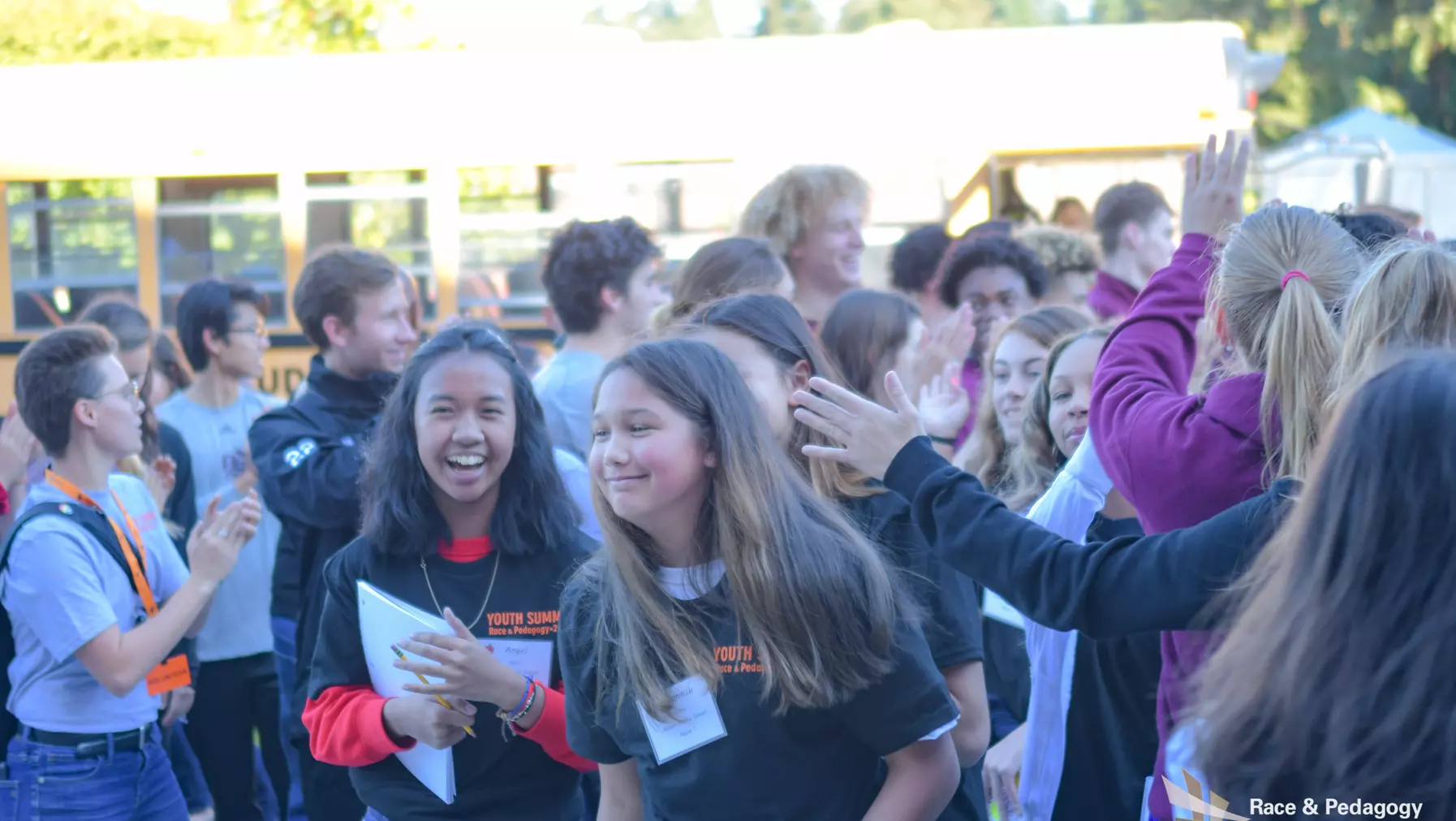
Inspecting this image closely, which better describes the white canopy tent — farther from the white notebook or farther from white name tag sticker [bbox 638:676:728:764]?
white name tag sticker [bbox 638:676:728:764]

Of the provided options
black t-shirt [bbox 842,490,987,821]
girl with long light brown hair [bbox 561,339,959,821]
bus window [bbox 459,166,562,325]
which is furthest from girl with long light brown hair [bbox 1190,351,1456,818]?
bus window [bbox 459,166,562,325]

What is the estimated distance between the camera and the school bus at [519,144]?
388 inches

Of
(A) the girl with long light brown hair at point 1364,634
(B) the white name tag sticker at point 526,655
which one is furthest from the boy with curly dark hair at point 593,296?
(A) the girl with long light brown hair at point 1364,634

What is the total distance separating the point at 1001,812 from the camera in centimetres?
334

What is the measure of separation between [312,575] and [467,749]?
107 cm

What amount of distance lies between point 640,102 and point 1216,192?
25.8 ft

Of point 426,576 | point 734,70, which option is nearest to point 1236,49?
point 734,70

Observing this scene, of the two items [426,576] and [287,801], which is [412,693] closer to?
[426,576]

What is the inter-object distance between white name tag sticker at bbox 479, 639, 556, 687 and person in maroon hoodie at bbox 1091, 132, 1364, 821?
119 centimetres

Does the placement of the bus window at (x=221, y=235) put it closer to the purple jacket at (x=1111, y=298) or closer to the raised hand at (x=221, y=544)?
the purple jacket at (x=1111, y=298)

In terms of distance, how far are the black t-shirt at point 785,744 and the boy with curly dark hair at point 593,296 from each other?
6.75 feet

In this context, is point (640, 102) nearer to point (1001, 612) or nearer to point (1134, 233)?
point (1134, 233)

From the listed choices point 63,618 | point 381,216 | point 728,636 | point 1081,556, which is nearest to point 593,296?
point 63,618

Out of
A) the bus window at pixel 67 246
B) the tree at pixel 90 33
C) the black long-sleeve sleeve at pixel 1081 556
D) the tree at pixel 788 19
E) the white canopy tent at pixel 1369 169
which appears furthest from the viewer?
the tree at pixel 788 19
